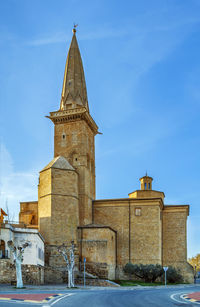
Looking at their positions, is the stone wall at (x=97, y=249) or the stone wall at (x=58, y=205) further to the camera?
the stone wall at (x=58, y=205)

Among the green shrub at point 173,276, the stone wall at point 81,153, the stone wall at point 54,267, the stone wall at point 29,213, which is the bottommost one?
the green shrub at point 173,276

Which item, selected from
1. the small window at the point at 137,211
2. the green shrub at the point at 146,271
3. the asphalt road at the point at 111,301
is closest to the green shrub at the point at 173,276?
the green shrub at the point at 146,271

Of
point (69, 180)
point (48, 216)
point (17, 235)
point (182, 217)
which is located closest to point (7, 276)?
point (17, 235)

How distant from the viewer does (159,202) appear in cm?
5144

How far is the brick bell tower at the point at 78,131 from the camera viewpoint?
51938mm

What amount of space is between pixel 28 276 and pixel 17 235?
13.3ft

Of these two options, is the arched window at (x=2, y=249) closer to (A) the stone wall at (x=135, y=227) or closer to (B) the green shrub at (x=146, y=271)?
(B) the green shrub at (x=146, y=271)

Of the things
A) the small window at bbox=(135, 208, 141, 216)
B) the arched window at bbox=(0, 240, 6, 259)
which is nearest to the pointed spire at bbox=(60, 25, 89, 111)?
the small window at bbox=(135, 208, 141, 216)

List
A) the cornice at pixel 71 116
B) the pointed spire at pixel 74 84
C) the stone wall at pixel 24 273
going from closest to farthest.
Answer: the stone wall at pixel 24 273 < the cornice at pixel 71 116 < the pointed spire at pixel 74 84

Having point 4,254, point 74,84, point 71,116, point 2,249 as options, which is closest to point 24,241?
point 2,249

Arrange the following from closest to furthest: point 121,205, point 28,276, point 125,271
Result: point 28,276 → point 125,271 → point 121,205

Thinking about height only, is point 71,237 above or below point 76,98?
below

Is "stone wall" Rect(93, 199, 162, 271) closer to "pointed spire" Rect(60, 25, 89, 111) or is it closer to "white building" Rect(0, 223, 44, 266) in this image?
"white building" Rect(0, 223, 44, 266)

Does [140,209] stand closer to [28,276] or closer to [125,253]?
[125,253]
